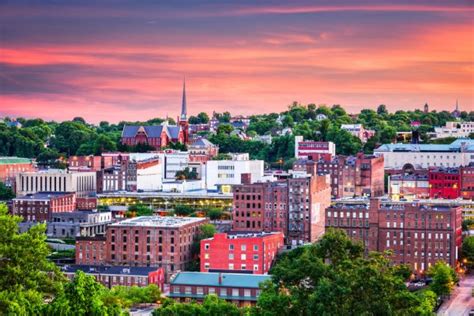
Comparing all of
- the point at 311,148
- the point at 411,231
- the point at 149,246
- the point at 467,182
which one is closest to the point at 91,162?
the point at 311,148

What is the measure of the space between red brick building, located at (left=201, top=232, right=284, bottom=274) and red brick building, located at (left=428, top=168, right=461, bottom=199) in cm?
2545

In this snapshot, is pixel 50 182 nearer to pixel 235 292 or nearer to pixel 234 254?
pixel 234 254

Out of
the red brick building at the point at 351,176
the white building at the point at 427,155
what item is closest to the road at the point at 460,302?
the red brick building at the point at 351,176

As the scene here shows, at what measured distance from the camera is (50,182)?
7950 centimetres

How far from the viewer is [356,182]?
253 ft

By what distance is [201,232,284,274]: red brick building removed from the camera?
52.1 meters

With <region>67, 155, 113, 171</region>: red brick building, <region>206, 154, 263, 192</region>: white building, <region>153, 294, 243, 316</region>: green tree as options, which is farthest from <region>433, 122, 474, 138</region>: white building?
<region>153, 294, 243, 316</region>: green tree

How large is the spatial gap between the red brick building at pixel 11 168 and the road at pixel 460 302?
48.0m

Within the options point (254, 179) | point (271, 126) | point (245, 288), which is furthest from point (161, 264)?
point (271, 126)

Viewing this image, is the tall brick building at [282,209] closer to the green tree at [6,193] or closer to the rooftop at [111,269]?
the rooftop at [111,269]

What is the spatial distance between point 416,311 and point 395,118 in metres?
107

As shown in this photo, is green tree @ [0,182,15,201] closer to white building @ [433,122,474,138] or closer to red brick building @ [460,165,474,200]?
red brick building @ [460,165,474,200]

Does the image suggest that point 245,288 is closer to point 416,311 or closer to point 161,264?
point 161,264

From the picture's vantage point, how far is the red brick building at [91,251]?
182ft
